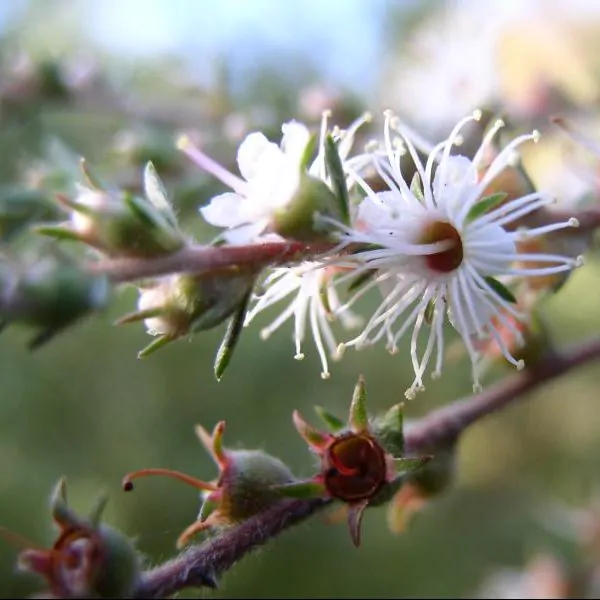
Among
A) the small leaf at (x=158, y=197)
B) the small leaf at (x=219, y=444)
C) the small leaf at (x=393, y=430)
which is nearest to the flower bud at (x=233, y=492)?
the small leaf at (x=219, y=444)

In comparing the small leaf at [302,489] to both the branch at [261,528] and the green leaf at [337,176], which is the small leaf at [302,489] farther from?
the green leaf at [337,176]

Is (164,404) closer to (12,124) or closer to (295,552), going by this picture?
(295,552)

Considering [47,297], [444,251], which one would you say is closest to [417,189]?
[444,251]

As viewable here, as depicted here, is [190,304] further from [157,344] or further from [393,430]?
[393,430]

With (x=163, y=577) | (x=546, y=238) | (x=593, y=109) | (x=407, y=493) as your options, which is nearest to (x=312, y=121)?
(x=593, y=109)

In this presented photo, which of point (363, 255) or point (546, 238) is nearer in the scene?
point (363, 255)
